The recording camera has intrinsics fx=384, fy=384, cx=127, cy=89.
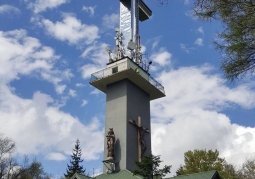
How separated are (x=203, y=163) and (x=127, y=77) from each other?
38.0 feet

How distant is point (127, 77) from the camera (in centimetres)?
3338

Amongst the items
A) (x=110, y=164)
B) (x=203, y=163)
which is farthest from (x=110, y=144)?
(x=203, y=163)

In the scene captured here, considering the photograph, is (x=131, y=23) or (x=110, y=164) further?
(x=131, y=23)

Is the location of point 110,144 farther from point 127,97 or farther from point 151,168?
point 151,168

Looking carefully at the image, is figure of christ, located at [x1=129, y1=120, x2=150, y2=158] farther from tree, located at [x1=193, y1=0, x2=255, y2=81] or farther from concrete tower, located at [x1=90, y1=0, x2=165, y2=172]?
tree, located at [x1=193, y1=0, x2=255, y2=81]

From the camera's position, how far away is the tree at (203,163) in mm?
36219

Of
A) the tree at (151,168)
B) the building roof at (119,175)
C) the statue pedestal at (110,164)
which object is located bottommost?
the tree at (151,168)

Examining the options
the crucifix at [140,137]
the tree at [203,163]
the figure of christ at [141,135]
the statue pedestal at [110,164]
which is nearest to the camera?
the statue pedestal at [110,164]

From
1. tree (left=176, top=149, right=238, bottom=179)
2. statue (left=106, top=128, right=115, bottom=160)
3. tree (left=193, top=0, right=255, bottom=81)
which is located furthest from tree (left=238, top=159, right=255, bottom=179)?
tree (left=193, top=0, right=255, bottom=81)

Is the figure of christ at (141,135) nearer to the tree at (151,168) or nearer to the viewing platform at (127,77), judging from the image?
the viewing platform at (127,77)

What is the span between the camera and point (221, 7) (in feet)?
33.4

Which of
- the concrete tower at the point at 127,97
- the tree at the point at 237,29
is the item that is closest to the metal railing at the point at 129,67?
the concrete tower at the point at 127,97

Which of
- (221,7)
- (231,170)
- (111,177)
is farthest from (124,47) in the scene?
(221,7)

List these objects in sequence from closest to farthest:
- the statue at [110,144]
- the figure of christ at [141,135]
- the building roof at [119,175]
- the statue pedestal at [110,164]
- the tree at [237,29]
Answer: the tree at [237,29]
the building roof at [119,175]
the statue pedestal at [110,164]
the statue at [110,144]
the figure of christ at [141,135]
